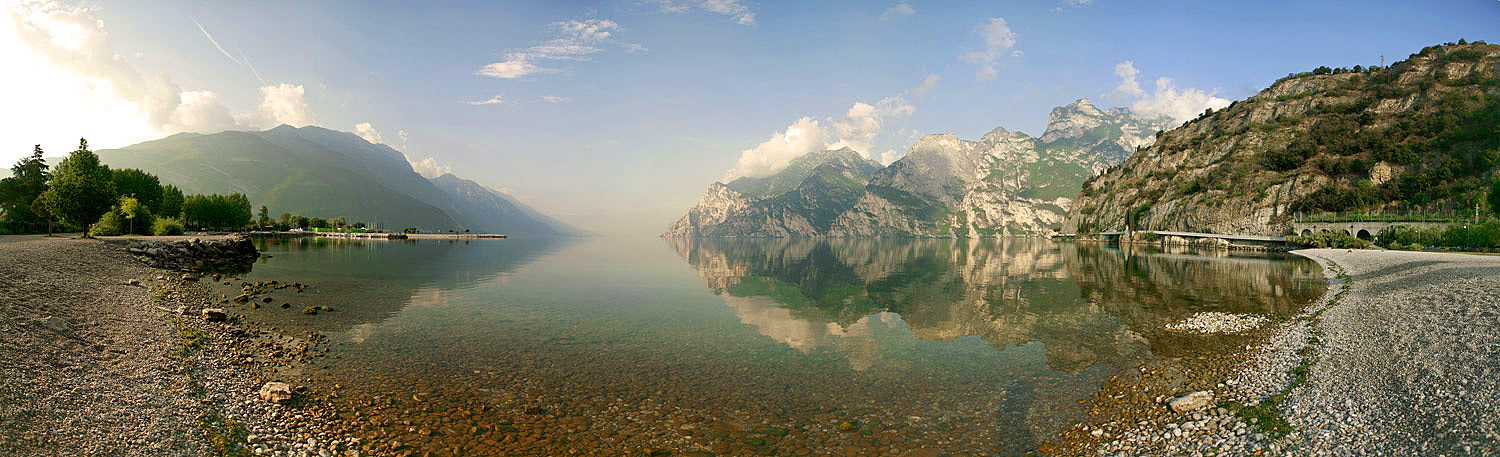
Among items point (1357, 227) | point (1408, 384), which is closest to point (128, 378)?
point (1408, 384)

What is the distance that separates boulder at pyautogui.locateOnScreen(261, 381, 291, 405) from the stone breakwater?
171ft

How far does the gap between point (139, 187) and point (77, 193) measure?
209 feet

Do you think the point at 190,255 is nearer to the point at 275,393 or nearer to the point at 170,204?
the point at 275,393

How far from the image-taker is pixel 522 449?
15289 millimetres

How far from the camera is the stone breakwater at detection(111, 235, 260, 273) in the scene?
55719 mm

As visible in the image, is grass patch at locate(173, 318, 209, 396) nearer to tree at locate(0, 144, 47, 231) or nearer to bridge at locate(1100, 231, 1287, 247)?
tree at locate(0, 144, 47, 231)

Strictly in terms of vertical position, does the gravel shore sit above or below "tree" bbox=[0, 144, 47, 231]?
below

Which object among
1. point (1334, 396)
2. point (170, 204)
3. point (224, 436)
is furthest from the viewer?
point (170, 204)

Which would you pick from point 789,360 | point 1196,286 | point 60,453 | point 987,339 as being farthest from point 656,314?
point 1196,286

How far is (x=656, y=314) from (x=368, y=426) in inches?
992

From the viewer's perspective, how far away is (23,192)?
335 ft

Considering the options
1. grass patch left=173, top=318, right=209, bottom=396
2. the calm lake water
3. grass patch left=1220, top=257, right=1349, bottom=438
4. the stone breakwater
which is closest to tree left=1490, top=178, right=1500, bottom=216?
the calm lake water

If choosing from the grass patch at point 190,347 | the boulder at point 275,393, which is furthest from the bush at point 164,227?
the boulder at point 275,393

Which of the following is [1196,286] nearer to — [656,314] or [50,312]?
[656,314]
